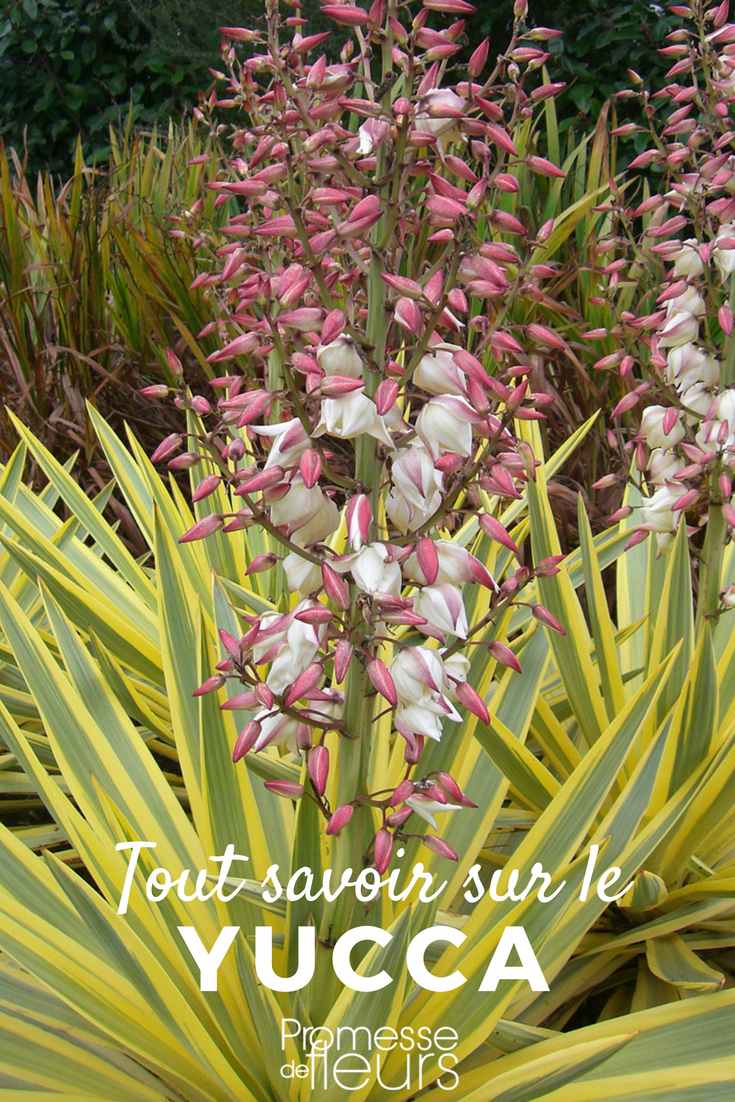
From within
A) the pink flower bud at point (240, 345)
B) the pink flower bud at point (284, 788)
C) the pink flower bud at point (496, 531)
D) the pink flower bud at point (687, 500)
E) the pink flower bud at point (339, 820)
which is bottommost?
the pink flower bud at point (687, 500)

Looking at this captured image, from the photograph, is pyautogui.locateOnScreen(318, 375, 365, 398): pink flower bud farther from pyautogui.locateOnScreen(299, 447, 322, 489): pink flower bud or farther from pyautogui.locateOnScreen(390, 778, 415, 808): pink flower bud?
pyautogui.locateOnScreen(390, 778, 415, 808): pink flower bud

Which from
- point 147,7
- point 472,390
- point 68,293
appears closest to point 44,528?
point 68,293

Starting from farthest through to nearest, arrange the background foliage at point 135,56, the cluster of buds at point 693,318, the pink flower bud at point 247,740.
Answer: the background foliage at point 135,56, the cluster of buds at point 693,318, the pink flower bud at point 247,740

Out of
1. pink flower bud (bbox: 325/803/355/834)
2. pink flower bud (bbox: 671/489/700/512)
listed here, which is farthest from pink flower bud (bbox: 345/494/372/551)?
pink flower bud (bbox: 671/489/700/512)

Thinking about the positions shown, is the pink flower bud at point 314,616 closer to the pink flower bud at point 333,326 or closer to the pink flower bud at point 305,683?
the pink flower bud at point 305,683

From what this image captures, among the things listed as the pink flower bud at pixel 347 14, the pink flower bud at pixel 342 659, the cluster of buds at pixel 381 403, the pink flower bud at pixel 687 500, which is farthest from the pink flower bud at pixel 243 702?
the pink flower bud at pixel 687 500

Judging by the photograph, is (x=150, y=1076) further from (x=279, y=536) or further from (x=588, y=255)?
(x=588, y=255)
